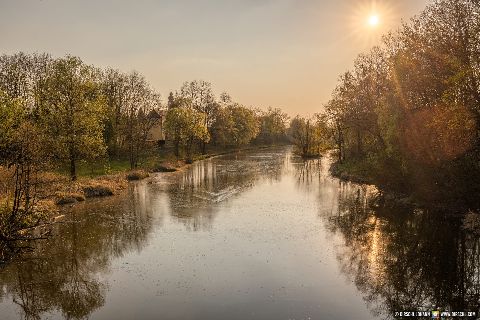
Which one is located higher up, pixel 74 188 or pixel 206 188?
pixel 74 188

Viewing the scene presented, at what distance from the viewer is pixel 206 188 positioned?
44875 millimetres

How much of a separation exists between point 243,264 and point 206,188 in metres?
24.6

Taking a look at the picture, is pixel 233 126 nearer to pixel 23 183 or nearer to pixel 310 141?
pixel 310 141

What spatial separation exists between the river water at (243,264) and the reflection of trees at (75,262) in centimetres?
7

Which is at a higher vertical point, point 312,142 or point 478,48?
point 478,48

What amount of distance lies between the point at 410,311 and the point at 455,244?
31.8 ft

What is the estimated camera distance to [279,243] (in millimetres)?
24266

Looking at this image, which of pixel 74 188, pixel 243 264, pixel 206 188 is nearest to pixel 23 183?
pixel 243 264

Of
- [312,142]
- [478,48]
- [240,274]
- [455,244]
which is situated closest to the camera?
[240,274]

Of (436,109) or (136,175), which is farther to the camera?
(136,175)

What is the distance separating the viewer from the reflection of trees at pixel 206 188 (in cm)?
3103

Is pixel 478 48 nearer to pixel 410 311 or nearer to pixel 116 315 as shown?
pixel 410 311

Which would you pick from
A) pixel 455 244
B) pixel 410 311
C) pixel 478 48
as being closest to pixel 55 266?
pixel 410 311

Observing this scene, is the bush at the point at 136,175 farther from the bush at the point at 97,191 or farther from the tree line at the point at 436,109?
the tree line at the point at 436,109
